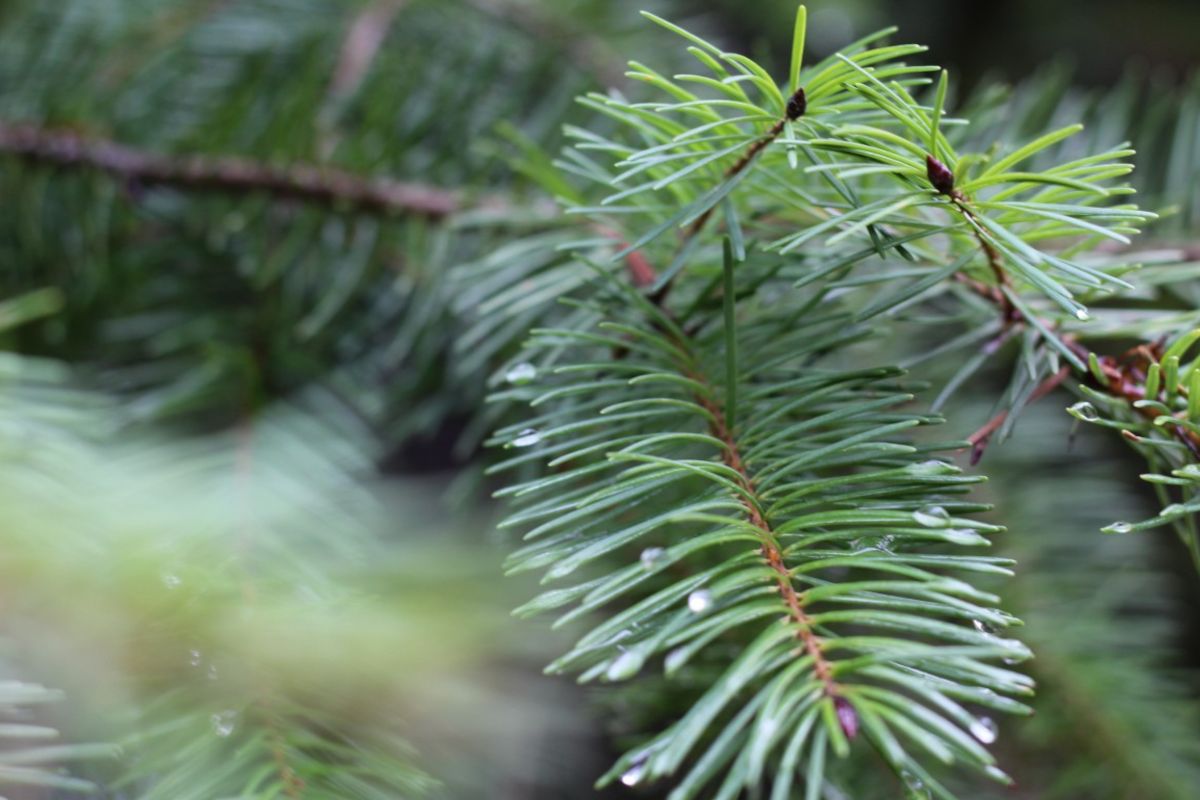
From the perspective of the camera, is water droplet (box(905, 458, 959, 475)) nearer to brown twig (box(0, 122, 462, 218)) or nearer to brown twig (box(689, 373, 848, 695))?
brown twig (box(689, 373, 848, 695))

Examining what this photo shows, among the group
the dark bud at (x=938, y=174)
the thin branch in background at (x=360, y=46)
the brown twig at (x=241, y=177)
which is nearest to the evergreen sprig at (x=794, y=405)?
the dark bud at (x=938, y=174)

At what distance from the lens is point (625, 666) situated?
148 mm

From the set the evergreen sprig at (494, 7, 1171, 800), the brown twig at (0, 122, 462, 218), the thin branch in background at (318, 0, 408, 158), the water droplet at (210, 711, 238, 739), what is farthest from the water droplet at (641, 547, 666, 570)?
the thin branch in background at (318, 0, 408, 158)

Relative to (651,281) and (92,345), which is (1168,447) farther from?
(92,345)

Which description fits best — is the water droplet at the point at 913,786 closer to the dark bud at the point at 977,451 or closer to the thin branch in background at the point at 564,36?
the dark bud at the point at 977,451

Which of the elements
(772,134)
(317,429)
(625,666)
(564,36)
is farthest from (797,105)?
(564,36)

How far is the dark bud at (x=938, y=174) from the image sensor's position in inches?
7.0

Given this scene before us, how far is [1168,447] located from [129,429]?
35 cm

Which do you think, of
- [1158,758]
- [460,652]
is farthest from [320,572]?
[1158,758]

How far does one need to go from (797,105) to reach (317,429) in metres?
0.26

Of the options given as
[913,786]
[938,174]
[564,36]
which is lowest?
[913,786]

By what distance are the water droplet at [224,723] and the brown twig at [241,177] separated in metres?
0.21

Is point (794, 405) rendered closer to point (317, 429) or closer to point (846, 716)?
point (846, 716)

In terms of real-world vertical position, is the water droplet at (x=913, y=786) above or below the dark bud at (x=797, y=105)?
below
